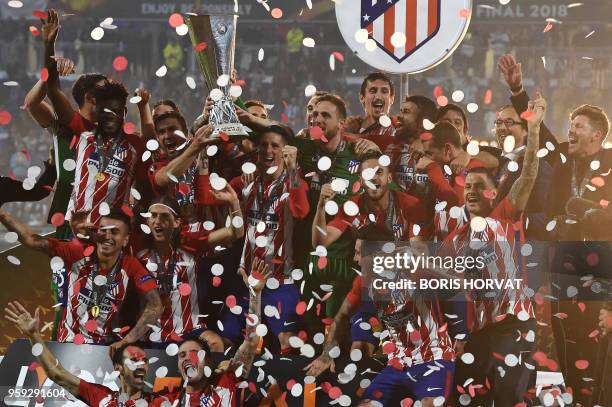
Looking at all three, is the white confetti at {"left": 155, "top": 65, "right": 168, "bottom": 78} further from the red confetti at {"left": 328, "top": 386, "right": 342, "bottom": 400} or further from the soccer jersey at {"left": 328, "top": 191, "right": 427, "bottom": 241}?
the red confetti at {"left": 328, "top": 386, "right": 342, "bottom": 400}

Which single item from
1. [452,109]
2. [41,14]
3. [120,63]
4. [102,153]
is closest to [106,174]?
[102,153]

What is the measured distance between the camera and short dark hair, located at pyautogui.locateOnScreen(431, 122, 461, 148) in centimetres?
302

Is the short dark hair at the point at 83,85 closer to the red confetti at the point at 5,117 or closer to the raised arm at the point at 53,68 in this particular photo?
the raised arm at the point at 53,68

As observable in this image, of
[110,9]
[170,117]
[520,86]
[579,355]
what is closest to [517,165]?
[520,86]

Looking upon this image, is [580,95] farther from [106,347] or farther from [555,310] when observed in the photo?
[106,347]

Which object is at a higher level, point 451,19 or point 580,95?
point 451,19

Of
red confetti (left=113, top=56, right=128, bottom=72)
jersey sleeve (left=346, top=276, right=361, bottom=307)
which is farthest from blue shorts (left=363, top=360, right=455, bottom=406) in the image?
red confetti (left=113, top=56, right=128, bottom=72)

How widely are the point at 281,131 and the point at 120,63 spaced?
614 mm

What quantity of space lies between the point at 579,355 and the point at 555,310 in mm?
193

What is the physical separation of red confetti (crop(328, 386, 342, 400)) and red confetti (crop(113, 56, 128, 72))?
1365mm

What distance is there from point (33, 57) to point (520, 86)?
5.65 ft

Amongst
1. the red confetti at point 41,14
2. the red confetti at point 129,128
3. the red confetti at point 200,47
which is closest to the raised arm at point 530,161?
the red confetti at point 200,47

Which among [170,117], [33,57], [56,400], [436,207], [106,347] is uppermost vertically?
[33,57]

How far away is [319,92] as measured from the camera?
9.85 ft
